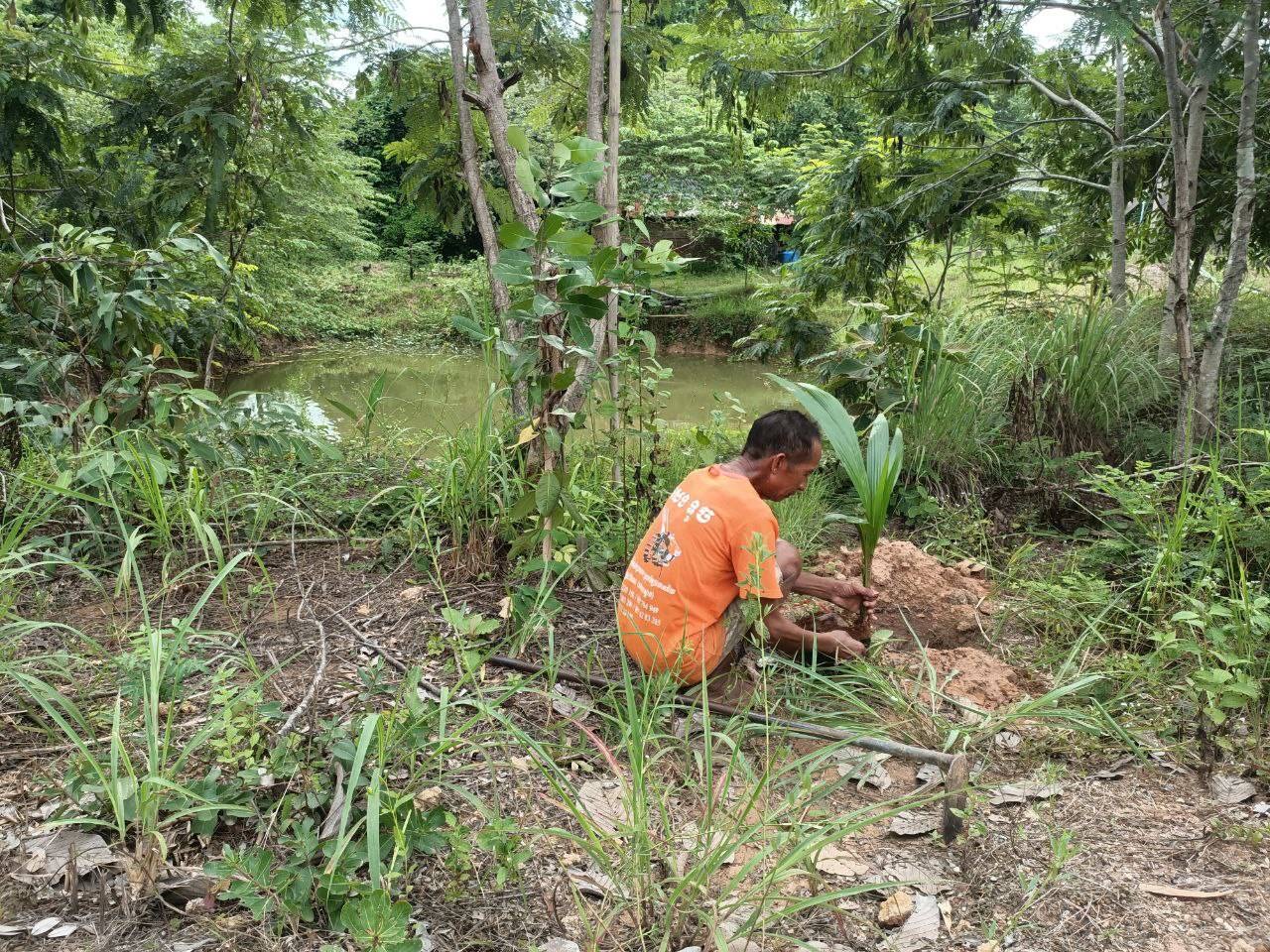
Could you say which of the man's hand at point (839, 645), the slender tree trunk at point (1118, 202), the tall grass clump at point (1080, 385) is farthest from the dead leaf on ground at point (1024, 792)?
the slender tree trunk at point (1118, 202)

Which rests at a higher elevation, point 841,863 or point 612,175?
point 612,175

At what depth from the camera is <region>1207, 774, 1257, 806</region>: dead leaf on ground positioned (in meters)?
2.05

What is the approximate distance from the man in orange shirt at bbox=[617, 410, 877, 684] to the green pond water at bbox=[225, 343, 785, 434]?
14.7 feet

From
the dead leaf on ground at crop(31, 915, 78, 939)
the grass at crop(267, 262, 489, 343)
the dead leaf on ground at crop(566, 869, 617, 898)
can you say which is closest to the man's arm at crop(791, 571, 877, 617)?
the dead leaf on ground at crop(566, 869, 617, 898)

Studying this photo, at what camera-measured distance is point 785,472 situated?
2.45 m

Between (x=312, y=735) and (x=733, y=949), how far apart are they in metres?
0.95

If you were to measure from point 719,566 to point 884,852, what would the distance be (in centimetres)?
79

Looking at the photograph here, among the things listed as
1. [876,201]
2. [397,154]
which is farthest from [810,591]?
[876,201]

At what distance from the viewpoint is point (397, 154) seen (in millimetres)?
4484

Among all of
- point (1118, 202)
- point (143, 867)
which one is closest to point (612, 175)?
point (143, 867)

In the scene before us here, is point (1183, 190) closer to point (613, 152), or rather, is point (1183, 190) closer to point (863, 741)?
point (613, 152)

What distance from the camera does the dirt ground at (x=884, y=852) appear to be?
154cm

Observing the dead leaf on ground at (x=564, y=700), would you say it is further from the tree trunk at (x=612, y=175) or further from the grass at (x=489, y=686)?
the tree trunk at (x=612, y=175)

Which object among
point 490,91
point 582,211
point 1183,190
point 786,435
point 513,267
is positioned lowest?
point 786,435
